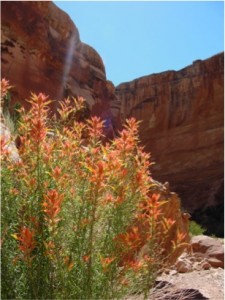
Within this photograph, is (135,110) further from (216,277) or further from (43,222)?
(43,222)

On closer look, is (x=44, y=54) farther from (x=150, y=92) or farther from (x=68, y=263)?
(x=150, y=92)

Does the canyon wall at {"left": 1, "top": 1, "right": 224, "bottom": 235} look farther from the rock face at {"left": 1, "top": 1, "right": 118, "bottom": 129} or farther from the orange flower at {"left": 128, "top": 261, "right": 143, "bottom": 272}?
the orange flower at {"left": 128, "top": 261, "right": 143, "bottom": 272}

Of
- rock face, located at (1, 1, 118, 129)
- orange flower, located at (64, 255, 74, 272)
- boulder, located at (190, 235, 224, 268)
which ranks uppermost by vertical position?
rock face, located at (1, 1, 118, 129)

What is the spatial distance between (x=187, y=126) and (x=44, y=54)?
60.2 feet

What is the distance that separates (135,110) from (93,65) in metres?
15.7

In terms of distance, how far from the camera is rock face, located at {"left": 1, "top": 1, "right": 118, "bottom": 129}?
13492mm

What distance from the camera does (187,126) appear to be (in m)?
31.0

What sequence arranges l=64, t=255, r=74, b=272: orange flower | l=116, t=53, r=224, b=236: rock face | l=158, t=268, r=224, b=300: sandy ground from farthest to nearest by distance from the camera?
l=116, t=53, r=224, b=236: rock face < l=158, t=268, r=224, b=300: sandy ground < l=64, t=255, r=74, b=272: orange flower

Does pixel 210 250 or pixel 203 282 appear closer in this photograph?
pixel 203 282

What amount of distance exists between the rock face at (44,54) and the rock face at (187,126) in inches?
503

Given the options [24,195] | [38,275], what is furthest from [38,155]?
[38,275]

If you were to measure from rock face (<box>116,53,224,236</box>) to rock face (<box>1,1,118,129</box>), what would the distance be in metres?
12.8

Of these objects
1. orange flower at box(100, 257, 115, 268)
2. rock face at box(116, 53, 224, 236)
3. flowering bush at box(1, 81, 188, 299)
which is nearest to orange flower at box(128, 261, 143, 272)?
flowering bush at box(1, 81, 188, 299)

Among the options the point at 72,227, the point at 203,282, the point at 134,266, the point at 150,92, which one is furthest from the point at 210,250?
the point at 150,92
